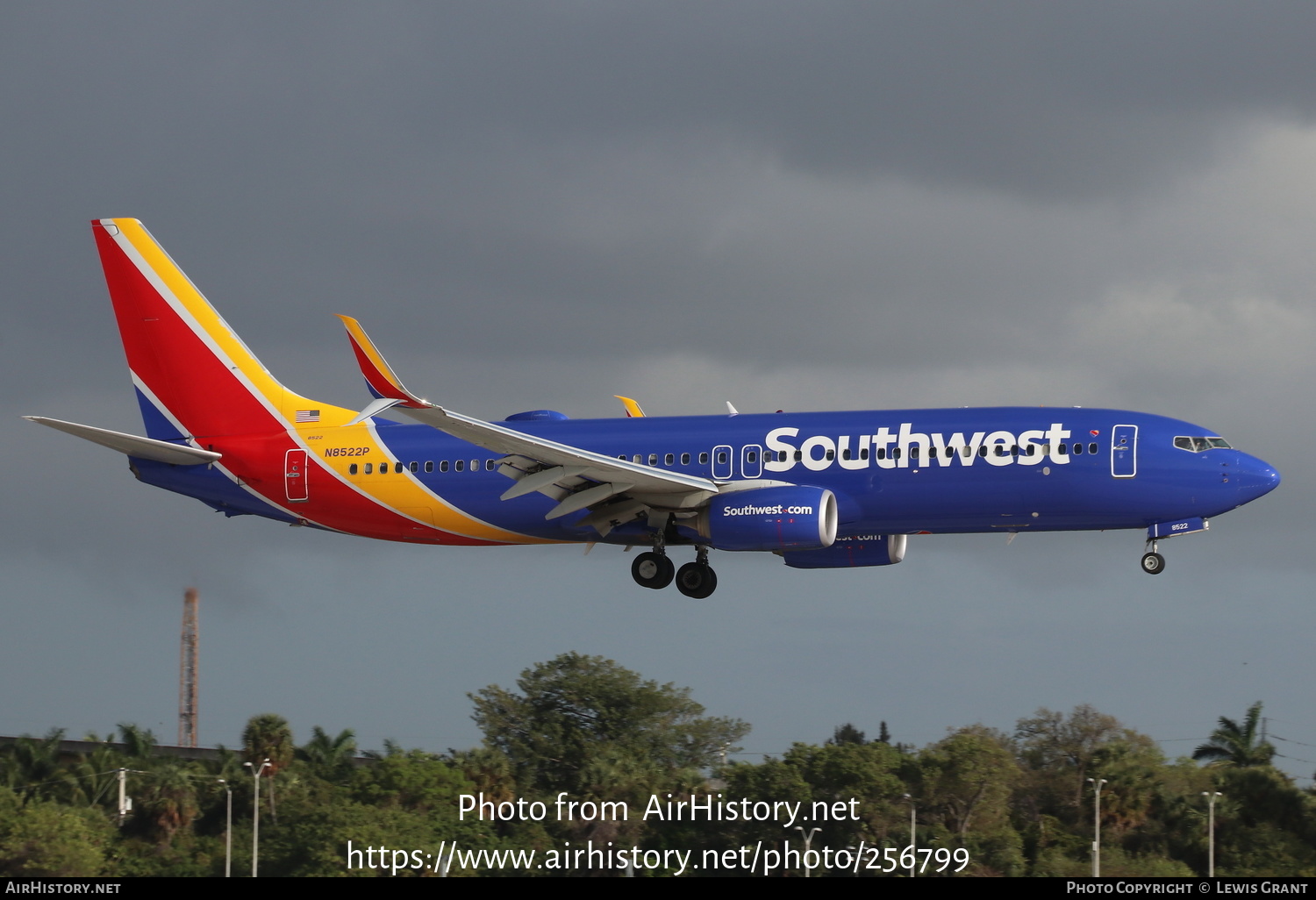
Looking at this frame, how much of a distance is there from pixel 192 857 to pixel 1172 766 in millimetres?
56075

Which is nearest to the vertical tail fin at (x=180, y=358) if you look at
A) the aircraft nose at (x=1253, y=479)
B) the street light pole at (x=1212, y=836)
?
the aircraft nose at (x=1253, y=479)

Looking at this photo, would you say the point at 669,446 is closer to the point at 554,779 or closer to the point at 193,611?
the point at 554,779

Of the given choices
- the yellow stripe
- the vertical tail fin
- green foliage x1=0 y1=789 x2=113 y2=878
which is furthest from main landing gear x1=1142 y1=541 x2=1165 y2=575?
green foliage x1=0 y1=789 x2=113 y2=878

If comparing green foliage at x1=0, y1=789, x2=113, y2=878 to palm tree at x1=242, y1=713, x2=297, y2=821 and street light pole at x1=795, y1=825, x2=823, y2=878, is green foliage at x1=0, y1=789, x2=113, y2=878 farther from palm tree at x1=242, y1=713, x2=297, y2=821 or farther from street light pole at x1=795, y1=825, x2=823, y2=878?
street light pole at x1=795, y1=825, x2=823, y2=878

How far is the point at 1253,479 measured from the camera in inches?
1724

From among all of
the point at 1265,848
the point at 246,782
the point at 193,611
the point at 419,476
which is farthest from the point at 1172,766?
the point at 193,611

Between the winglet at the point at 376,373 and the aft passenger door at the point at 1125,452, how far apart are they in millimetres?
19025

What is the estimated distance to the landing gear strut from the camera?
4912 centimetres

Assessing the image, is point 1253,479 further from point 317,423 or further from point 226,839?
point 226,839

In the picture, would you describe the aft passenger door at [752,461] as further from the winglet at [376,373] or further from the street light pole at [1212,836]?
the street light pole at [1212,836]

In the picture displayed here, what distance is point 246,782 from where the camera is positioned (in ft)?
288

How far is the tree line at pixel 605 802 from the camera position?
74812 mm

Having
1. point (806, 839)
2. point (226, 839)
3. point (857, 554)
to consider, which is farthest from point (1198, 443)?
point (226, 839)

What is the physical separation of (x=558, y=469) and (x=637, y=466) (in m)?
2.24
